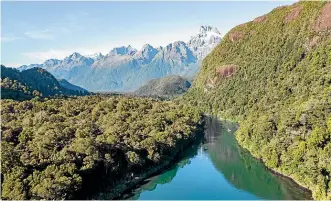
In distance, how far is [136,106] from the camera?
117875 millimetres

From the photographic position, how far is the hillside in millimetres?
66562

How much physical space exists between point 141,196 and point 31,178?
66.2 feet

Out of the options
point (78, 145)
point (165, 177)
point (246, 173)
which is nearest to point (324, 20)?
point (246, 173)

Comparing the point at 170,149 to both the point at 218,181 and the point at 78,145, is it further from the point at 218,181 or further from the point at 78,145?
the point at 78,145

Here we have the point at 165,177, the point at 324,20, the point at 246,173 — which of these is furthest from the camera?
the point at 324,20

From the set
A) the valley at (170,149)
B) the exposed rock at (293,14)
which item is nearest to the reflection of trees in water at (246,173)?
the valley at (170,149)

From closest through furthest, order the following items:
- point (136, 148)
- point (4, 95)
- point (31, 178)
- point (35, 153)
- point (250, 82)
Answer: point (31, 178), point (35, 153), point (136, 148), point (4, 95), point (250, 82)

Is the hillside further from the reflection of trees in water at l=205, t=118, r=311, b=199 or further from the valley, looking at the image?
the reflection of trees in water at l=205, t=118, r=311, b=199

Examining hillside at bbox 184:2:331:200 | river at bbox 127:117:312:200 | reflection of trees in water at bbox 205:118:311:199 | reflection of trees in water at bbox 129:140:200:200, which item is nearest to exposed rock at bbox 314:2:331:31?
hillside at bbox 184:2:331:200

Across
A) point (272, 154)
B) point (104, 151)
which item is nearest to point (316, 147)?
point (272, 154)

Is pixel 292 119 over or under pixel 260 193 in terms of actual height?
over

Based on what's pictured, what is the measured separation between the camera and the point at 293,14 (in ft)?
556

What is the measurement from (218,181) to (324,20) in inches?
3895

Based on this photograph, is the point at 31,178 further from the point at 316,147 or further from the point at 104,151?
the point at 316,147
